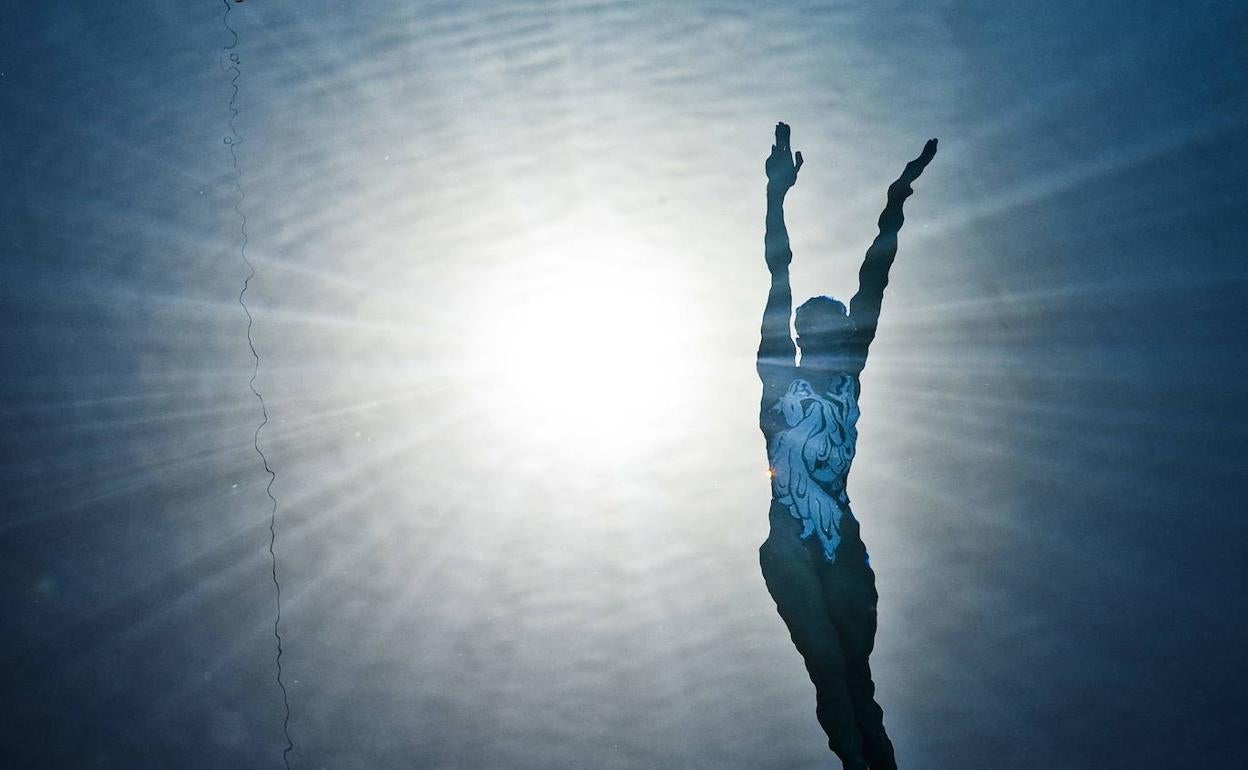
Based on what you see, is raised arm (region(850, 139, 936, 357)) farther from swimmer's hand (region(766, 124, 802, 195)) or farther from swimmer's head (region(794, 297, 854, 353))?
swimmer's hand (region(766, 124, 802, 195))

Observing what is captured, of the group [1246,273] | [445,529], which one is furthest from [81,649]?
[1246,273]

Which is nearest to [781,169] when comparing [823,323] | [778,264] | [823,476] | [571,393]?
[778,264]

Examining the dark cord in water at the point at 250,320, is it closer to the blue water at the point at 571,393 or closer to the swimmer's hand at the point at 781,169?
the blue water at the point at 571,393

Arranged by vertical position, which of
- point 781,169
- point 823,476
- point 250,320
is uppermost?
point 250,320

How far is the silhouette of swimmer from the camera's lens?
190 cm

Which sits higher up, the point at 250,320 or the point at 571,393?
the point at 250,320

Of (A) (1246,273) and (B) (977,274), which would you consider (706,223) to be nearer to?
(B) (977,274)

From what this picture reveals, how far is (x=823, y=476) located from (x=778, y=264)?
0.48 meters

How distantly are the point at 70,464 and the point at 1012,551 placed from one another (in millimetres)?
2838

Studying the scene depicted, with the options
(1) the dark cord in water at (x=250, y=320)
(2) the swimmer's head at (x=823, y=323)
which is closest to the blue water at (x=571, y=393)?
(1) the dark cord in water at (x=250, y=320)

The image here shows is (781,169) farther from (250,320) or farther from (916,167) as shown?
(250,320)

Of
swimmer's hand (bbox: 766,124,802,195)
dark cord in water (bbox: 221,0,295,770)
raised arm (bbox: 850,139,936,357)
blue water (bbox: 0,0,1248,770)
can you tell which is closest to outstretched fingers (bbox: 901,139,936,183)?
raised arm (bbox: 850,139,936,357)

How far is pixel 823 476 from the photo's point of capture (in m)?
1.99

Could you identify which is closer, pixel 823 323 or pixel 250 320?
pixel 823 323
